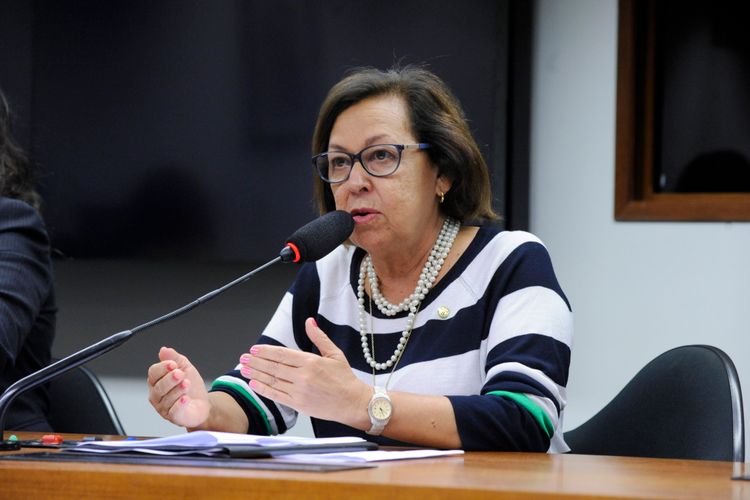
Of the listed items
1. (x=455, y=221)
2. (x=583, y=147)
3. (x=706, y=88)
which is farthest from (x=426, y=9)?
(x=455, y=221)

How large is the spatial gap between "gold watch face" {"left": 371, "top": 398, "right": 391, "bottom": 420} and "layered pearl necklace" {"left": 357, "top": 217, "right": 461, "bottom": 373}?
376mm

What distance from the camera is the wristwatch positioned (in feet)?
4.52

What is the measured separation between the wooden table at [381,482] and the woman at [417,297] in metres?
0.33

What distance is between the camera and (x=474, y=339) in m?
1.70

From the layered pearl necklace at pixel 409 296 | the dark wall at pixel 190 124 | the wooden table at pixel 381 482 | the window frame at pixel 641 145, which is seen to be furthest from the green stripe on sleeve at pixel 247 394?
the window frame at pixel 641 145

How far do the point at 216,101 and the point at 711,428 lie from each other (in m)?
1.74

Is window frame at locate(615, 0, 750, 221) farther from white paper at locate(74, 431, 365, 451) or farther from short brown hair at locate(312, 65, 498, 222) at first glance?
white paper at locate(74, 431, 365, 451)

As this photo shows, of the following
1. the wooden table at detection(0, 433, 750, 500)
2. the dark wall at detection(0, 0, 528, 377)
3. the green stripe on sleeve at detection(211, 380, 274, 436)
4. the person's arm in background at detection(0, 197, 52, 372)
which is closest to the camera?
the wooden table at detection(0, 433, 750, 500)

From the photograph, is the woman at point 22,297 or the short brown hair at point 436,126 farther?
the woman at point 22,297

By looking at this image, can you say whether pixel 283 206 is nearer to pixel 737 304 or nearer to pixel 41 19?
pixel 41 19

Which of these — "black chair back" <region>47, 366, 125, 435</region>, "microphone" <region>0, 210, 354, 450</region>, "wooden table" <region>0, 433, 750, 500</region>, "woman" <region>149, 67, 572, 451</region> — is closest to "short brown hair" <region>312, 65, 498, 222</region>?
"woman" <region>149, 67, 572, 451</region>

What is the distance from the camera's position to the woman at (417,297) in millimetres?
1522

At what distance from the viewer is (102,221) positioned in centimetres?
294

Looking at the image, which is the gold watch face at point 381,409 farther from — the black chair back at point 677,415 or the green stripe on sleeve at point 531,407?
the black chair back at point 677,415
